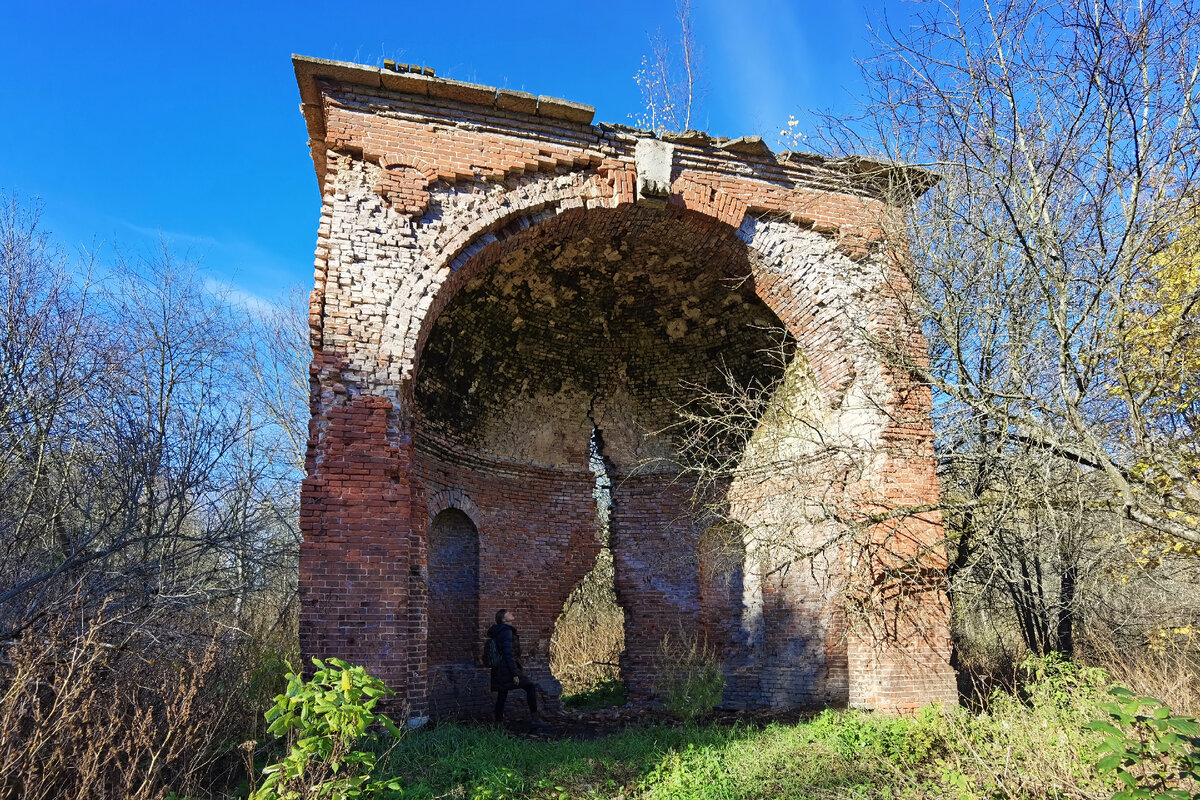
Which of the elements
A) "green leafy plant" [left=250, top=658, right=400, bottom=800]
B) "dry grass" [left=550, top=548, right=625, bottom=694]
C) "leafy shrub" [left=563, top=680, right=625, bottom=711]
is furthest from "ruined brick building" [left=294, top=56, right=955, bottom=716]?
"green leafy plant" [left=250, top=658, right=400, bottom=800]

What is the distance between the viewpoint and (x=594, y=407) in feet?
38.5

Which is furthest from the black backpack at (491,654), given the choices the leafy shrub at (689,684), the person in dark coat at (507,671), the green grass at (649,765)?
the leafy shrub at (689,684)

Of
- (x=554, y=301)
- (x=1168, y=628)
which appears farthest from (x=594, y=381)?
(x=1168, y=628)

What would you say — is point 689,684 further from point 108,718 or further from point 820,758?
→ point 108,718

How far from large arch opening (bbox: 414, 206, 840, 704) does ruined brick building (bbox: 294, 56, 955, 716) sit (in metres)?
0.03

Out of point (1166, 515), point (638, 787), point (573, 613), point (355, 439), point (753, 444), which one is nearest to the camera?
point (638, 787)

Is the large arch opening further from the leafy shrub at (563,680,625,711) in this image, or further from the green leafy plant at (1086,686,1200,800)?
the green leafy plant at (1086,686,1200,800)

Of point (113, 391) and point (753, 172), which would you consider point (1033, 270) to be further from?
point (113, 391)

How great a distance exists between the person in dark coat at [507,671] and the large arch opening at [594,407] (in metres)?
1.16

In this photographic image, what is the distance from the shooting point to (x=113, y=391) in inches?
400

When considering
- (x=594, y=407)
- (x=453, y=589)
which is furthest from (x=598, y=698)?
(x=594, y=407)

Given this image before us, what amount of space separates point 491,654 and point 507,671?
11.7 inches

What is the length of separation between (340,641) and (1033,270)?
7.05 meters

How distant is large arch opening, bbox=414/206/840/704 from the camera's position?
995 cm
